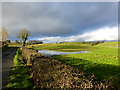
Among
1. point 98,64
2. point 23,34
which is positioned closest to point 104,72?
point 98,64

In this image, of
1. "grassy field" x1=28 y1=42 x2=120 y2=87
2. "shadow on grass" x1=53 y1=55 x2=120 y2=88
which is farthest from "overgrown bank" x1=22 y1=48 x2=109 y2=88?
"shadow on grass" x1=53 y1=55 x2=120 y2=88

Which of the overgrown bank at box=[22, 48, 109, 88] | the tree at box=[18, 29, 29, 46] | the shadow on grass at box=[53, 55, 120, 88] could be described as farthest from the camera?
the tree at box=[18, 29, 29, 46]

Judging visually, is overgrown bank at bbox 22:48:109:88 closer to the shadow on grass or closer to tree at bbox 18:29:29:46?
the shadow on grass

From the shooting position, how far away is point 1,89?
581 cm

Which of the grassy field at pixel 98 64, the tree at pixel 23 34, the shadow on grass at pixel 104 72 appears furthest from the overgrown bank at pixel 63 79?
the tree at pixel 23 34

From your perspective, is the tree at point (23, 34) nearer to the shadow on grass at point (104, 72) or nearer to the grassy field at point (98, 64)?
the grassy field at point (98, 64)

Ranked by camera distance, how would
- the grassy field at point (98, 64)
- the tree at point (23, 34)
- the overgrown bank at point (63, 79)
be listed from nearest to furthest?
the overgrown bank at point (63, 79) → the grassy field at point (98, 64) → the tree at point (23, 34)

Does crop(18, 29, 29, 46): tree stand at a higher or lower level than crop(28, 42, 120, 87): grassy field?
higher

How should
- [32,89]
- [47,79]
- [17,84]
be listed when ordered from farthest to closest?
[17,84] < [32,89] < [47,79]

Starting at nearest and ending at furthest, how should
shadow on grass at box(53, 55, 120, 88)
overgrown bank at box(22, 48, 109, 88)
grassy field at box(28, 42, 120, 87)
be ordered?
overgrown bank at box(22, 48, 109, 88)
shadow on grass at box(53, 55, 120, 88)
grassy field at box(28, 42, 120, 87)

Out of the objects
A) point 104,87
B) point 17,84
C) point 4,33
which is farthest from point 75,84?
point 4,33

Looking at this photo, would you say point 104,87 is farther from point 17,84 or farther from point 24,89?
point 17,84

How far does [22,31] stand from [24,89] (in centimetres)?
4807

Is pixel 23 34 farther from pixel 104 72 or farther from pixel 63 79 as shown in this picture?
pixel 63 79
